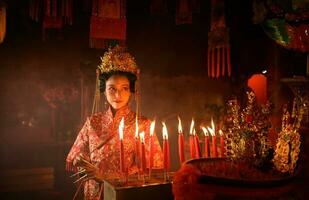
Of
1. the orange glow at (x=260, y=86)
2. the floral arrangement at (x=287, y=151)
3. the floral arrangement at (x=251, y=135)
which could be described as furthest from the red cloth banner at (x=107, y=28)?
the floral arrangement at (x=287, y=151)

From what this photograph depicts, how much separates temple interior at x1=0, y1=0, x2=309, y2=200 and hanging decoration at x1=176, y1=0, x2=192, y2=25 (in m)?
0.01

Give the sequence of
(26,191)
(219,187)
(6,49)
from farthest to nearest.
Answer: (26,191)
(6,49)
(219,187)

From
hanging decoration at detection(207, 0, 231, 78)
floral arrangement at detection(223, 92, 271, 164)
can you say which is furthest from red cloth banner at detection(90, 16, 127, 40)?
floral arrangement at detection(223, 92, 271, 164)

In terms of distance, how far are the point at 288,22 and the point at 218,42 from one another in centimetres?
89

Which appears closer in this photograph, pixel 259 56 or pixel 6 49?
pixel 6 49

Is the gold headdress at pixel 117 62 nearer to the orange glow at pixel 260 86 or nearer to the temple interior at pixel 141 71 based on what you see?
the temple interior at pixel 141 71

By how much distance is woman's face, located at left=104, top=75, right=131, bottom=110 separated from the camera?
3266 mm

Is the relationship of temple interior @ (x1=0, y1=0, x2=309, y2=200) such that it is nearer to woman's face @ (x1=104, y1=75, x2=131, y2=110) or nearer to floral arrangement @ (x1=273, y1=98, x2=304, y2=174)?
woman's face @ (x1=104, y1=75, x2=131, y2=110)

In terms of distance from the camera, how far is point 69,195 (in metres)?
4.95

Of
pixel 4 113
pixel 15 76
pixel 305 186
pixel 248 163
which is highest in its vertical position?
pixel 15 76

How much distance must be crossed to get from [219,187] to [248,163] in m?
0.42

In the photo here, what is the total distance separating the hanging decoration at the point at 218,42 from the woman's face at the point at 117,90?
1.51 meters

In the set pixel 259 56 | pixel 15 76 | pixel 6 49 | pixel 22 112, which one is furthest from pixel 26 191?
pixel 259 56

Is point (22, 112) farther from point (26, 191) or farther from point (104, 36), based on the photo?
point (104, 36)
